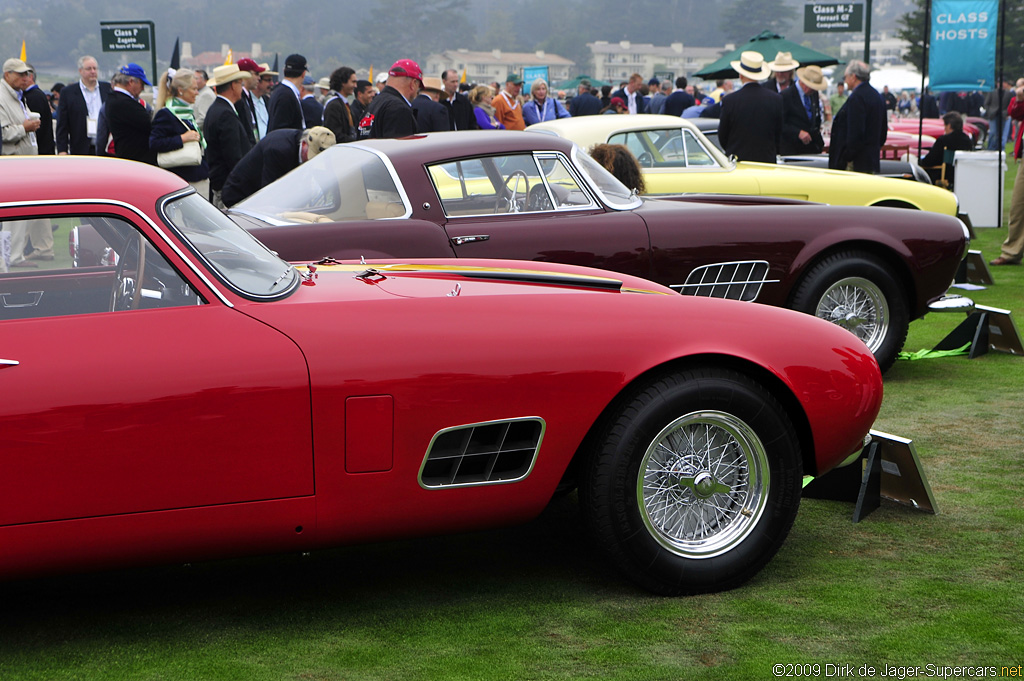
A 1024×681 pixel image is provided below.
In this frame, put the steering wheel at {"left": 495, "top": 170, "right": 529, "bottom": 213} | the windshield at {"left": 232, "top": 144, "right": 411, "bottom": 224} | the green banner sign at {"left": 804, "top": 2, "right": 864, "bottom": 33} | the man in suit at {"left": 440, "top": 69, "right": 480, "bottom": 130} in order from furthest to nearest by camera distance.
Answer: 1. the green banner sign at {"left": 804, "top": 2, "right": 864, "bottom": 33}
2. the man in suit at {"left": 440, "top": 69, "right": 480, "bottom": 130}
3. the steering wheel at {"left": 495, "top": 170, "right": 529, "bottom": 213}
4. the windshield at {"left": 232, "top": 144, "right": 411, "bottom": 224}

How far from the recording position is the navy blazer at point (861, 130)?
439 inches

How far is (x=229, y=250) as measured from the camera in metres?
3.39

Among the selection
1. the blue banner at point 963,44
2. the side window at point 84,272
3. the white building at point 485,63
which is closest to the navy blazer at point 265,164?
the side window at point 84,272

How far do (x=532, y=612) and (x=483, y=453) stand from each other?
21.5 inches

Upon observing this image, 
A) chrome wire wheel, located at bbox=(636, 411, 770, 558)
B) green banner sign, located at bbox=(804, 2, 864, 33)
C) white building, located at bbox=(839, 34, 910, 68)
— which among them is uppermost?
white building, located at bbox=(839, 34, 910, 68)

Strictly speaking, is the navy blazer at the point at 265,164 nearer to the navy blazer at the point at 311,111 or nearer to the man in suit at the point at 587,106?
the navy blazer at the point at 311,111

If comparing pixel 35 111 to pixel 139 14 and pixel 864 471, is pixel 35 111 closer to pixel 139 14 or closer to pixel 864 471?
pixel 864 471

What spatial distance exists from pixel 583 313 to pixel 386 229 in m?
2.36

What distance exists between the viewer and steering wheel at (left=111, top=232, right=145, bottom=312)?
10.3ft

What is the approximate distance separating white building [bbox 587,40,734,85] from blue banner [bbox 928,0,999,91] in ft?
469

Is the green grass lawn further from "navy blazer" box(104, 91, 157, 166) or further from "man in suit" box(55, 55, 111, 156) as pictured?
"man in suit" box(55, 55, 111, 156)

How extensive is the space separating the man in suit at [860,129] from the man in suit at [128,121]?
6.71 metres

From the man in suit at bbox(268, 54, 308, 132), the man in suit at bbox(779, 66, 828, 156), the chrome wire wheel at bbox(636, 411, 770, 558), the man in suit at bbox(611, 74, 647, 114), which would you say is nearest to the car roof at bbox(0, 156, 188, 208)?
the chrome wire wheel at bbox(636, 411, 770, 558)

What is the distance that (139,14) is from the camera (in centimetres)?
15675
